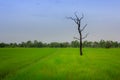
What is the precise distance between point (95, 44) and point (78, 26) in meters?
138

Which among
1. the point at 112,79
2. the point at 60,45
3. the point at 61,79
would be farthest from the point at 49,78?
the point at 60,45

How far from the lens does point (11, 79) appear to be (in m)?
12.2

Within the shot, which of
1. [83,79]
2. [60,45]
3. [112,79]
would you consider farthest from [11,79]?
[60,45]

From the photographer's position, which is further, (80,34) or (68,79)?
(80,34)

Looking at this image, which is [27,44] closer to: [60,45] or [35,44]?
[35,44]

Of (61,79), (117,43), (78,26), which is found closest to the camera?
(61,79)

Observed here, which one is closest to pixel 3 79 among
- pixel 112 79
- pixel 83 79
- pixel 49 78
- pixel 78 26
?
pixel 49 78

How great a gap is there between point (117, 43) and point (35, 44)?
2397 inches

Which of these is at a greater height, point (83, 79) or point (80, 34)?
point (80, 34)

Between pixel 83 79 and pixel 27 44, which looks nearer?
pixel 83 79

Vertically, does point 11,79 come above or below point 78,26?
below

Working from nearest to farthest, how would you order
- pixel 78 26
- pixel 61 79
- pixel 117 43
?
pixel 61 79 → pixel 78 26 → pixel 117 43

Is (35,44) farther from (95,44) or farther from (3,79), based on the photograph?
(3,79)

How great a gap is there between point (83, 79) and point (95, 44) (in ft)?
552
